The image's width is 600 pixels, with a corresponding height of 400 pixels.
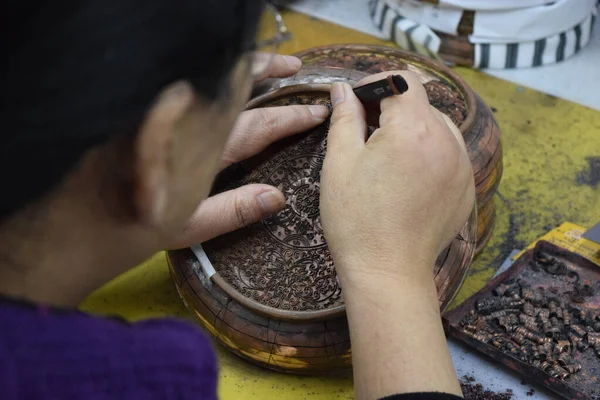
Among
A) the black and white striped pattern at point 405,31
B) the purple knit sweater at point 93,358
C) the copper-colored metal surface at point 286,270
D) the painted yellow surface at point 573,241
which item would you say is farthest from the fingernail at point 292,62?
the black and white striped pattern at point 405,31

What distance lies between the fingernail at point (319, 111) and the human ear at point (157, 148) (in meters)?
0.65

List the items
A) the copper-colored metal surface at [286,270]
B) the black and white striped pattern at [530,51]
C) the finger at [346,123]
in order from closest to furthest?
the finger at [346,123] → the copper-colored metal surface at [286,270] → the black and white striped pattern at [530,51]

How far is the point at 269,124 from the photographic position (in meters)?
1.19

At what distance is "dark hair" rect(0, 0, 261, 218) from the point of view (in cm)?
44

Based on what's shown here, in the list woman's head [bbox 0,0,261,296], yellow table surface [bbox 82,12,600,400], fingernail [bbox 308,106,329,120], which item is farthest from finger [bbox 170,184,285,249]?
woman's head [bbox 0,0,261,296]

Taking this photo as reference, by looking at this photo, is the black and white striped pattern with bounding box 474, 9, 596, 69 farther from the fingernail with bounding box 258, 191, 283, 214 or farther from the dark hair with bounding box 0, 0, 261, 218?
the dark hair with bounding box 0, 0, 261, 218

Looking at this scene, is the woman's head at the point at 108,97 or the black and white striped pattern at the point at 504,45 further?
the black and white striped pattern at the point at 504,45

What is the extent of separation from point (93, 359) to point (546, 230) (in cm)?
136

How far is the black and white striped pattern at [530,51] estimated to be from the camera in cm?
218

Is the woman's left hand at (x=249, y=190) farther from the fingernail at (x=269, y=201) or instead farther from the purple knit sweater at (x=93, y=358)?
the purple knit sweater at (x=93, y=358)

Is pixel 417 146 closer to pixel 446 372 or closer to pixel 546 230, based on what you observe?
pixel 446 372

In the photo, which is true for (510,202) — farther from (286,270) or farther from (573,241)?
(286,270)

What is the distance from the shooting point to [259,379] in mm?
1280

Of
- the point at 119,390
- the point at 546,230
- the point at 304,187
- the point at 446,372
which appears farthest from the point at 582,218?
the point at 119,390
